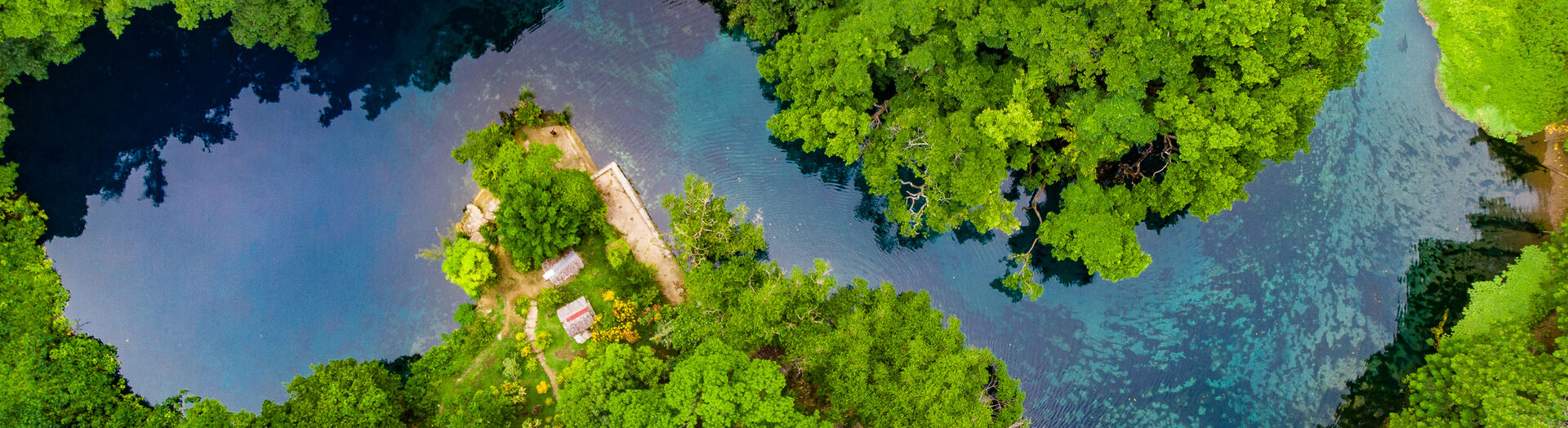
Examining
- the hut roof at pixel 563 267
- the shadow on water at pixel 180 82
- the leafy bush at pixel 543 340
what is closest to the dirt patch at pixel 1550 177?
the hut roof at pixel 563 267

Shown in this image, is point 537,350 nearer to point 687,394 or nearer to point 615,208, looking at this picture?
point 615,208

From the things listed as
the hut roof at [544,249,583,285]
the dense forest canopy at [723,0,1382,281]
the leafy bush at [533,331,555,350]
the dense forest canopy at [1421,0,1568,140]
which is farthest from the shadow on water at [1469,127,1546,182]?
the leafy bush at [533,331,555,350]

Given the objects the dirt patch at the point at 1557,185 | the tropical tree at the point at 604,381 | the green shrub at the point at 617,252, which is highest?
the green shrub at the point at 617,252

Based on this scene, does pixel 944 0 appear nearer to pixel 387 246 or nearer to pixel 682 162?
pixel 682 162

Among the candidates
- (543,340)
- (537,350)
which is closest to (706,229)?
(543,340)

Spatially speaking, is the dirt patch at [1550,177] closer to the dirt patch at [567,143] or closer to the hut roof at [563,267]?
the dirt patch at [567,143]

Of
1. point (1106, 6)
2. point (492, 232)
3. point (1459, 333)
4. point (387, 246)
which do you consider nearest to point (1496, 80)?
point (1459, 333)

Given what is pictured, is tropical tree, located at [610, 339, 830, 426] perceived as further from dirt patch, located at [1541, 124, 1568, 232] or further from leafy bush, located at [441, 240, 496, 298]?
dirt patch, located at [1541, 124, 1568, 232]
